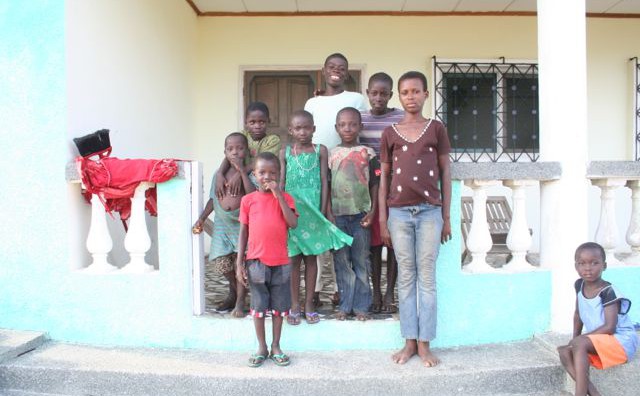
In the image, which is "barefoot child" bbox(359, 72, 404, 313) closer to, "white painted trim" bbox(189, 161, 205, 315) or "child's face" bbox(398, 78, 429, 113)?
"child's face" bbox(398, 78, 429, 113)

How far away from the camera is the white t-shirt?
3.58 metres

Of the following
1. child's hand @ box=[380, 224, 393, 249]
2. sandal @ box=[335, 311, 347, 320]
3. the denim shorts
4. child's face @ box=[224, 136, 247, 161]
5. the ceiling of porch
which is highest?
the ceiling of porch

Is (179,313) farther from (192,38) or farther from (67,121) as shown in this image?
(192,38)

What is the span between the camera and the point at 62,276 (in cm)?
328

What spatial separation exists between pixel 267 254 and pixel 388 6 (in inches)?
154

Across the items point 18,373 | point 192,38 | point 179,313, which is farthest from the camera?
point 192,38

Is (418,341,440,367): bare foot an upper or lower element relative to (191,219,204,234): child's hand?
lower

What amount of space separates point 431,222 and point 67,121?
7.63 ft

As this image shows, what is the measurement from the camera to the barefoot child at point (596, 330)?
8.70ft

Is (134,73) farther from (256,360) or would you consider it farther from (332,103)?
(256,360)

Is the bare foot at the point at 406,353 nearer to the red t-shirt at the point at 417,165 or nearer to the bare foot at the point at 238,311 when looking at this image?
the red t-shirt at the point at 417,165

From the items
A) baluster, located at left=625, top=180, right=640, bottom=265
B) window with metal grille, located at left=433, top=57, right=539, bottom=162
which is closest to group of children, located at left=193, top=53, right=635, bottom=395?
baluster, located at left=625, top=180, right=640, bottom=265

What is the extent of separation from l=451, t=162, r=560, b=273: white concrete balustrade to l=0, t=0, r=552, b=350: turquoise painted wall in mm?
106

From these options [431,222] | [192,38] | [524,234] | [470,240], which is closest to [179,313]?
[431,222]
